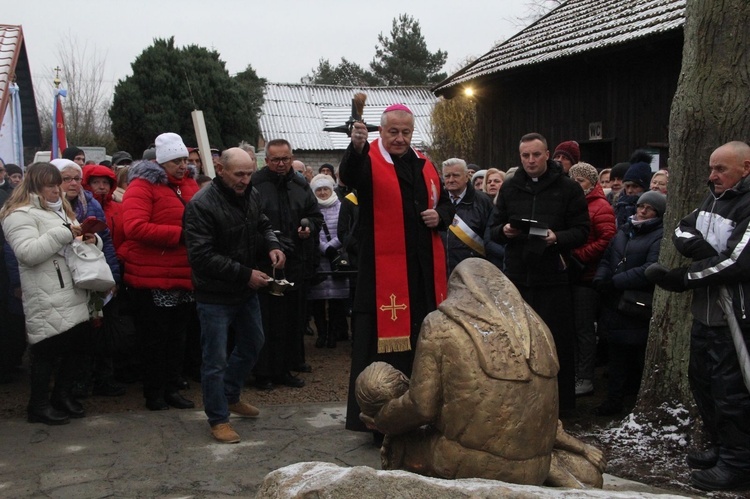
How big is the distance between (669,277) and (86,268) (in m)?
4.07

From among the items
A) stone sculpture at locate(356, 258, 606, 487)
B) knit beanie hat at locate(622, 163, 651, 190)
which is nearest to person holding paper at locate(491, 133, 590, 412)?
knit beanie hat at locate(622, 163, 651, 190)

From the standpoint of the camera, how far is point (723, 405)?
454 cm

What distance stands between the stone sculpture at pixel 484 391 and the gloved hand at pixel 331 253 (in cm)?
560

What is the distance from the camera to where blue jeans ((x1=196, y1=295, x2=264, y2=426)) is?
521 cm

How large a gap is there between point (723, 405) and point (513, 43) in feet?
37.9

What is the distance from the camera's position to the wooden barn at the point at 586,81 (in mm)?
11094

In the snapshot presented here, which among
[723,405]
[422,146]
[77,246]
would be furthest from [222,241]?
[422,146]

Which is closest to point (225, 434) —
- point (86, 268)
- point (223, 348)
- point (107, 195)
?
point (223, 348)

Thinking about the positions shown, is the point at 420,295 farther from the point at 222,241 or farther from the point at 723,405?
the point at 723,405

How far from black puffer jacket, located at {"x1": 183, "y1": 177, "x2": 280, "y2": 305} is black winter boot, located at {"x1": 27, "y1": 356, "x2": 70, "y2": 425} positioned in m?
1.35

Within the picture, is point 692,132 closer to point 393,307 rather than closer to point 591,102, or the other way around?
point 393,307

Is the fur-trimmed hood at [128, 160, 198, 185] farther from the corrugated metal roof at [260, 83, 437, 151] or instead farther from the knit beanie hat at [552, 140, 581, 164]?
the corrugated metal roof at [260, 83, 437, 151]

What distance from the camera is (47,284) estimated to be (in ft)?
18.3

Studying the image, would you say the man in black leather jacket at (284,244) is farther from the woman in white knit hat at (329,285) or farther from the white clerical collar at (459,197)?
the white clerical collar at (459,197)
